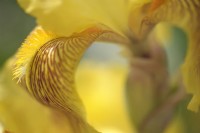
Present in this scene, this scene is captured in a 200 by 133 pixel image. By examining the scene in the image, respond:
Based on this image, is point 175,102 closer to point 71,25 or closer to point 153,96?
point 153,96


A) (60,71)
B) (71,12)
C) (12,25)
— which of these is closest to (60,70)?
(60,71)

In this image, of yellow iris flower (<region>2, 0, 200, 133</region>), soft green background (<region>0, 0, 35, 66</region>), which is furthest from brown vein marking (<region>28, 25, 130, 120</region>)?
soft green background (<region>0, 0, 35, 66</region>)

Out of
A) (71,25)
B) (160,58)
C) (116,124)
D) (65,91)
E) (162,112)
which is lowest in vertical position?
(116,124)

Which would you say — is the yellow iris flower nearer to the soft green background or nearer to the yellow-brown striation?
the yellow-brown striation

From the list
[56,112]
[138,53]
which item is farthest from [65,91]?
[138,53]

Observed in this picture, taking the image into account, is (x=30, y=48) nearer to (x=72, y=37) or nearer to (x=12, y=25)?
(x=72, y=37)

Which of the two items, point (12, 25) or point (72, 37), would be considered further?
point (12, 25)

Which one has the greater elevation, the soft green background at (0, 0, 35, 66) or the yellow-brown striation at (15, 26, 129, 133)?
the yellow-brown striation at (15, 26, 129, 133)

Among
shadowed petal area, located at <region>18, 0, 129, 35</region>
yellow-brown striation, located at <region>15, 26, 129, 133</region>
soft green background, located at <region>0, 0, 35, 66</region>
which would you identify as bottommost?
soft green background, located at <region>0, 0, 35, 66</region>
